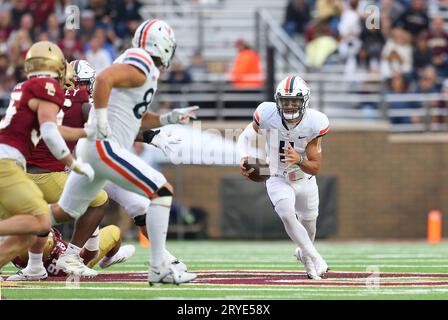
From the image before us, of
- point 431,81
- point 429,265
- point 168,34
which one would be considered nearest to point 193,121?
point 431,81

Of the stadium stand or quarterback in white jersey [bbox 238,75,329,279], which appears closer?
quarterback in white jersey [bbox 238,75,329,279]

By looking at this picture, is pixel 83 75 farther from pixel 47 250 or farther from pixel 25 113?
pixel 25 113

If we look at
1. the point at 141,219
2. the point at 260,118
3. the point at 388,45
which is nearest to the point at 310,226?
the point at 260,118

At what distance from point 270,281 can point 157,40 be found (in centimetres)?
186

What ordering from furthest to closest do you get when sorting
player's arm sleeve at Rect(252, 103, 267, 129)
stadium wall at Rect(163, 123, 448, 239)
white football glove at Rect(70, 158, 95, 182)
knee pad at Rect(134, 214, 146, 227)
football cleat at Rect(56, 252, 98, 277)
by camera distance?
stadium wall at Rect(163, 123, 448, 239) → player's arm sleeve at Rect(252, 103, 267, 129) → knee pad at Rect(134, 214, 146, 227) → football cleat at Rect(56, 252, 98, 277) → white football glove at Rect(70, 158, 95, 182)

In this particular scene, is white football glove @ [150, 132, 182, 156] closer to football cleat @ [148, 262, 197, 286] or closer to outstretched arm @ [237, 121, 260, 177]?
outstretched arm @ [237, 121, 260, 177]

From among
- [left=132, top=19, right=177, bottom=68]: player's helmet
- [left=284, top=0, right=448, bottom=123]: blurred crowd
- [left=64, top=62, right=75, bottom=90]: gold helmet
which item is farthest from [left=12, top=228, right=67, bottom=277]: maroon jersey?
[left=284, top=0, right=448, bottom=123]: blurred crowd

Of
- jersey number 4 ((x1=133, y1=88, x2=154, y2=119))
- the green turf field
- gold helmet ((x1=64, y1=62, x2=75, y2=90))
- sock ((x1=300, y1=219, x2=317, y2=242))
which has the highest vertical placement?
gold helmet ((x1=64, y1=62, x2=75, y2=90))

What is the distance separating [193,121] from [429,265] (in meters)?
7.00

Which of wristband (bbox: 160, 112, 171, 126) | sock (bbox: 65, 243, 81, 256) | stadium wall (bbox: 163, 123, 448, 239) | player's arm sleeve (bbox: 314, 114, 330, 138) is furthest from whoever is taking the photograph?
stadium wall (bbox: 163, 123, 448, 239)

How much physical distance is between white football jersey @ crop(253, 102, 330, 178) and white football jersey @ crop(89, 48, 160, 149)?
5.03 feet

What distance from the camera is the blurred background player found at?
8836 mm
